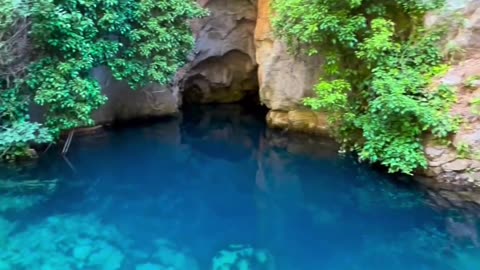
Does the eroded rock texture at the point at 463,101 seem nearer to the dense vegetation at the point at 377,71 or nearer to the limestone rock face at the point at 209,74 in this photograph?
the dense vegetation at the point at 377,71

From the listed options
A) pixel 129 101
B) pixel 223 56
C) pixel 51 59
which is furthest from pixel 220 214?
pixel 223 56

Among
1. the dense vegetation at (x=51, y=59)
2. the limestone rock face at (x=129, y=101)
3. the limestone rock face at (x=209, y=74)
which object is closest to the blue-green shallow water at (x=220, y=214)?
the dense vegetation at (x=51, y=59)

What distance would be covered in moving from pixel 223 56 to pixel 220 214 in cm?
688

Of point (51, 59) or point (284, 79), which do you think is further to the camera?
point (284, 79)

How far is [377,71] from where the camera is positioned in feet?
24.3

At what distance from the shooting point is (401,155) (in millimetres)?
6957

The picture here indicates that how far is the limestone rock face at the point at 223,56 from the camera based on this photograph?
11852 millimetres

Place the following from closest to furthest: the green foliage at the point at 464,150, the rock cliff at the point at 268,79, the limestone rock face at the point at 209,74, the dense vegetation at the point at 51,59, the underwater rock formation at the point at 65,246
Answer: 1. the underwater rock formation at the point at 65,246
2. the green foliage at the point at 464,150
3. the rock cliff at the point at 268,79
4. the dense vegetation at the point at 51,59
5. the limestone rock face at the point at 209,74

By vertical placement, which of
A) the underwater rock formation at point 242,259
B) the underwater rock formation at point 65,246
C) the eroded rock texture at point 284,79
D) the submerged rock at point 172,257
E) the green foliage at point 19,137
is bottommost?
the underwater rock formation at point 65,246

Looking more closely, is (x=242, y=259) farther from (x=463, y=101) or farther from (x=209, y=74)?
(x=209, y=74)

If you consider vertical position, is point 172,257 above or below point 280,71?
below

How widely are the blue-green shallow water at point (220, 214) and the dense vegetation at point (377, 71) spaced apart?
59 centimetres

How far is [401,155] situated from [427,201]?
2.40 ft

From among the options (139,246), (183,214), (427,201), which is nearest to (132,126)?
(183,214)
